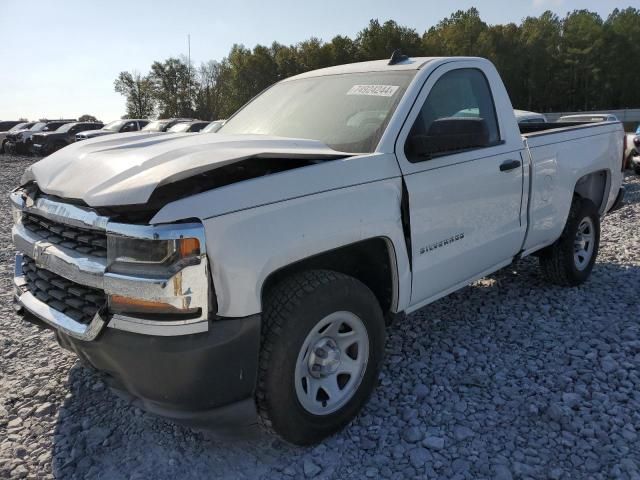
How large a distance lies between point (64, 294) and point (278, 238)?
3.54 feet

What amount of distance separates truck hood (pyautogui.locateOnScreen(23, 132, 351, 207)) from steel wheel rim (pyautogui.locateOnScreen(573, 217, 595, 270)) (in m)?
3.12

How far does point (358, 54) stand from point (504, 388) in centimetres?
6089

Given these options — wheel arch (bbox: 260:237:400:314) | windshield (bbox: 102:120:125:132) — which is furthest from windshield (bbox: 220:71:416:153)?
windshield (bbox: 102:120:125:132)

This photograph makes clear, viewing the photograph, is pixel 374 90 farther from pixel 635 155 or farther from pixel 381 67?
pixel 635 155

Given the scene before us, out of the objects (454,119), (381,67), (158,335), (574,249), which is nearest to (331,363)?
(158,335)

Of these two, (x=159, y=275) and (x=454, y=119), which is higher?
(x=454, y=119)

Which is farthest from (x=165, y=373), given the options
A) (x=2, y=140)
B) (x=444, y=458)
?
(x=2, y=140)

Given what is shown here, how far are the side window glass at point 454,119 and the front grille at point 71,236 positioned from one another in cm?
167

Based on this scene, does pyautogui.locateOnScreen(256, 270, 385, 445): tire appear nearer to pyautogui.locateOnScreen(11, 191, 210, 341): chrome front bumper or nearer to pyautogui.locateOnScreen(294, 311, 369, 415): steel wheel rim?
pyautogui.locateOnScreen(294, 311, 369, 415): steel wheel rim

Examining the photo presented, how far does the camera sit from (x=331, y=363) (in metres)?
2.76

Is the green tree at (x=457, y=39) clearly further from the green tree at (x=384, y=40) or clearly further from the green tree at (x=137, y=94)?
the green tree at (x=137, y=94)

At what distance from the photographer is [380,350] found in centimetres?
295

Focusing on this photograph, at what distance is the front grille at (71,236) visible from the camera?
2.39 m

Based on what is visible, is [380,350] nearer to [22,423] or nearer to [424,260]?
[424,260]
